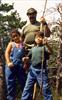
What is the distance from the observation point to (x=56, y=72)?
30.2 m

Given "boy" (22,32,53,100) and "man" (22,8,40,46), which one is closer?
"boy" (22,32,53,100)

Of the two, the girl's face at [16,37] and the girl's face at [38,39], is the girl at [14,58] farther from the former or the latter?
the girl's face at [38,39]

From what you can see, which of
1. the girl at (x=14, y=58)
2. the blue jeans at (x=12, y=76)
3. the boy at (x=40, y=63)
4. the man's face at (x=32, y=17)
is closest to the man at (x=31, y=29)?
the man's face at (x=32, y=17)

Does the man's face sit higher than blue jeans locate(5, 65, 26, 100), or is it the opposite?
the man's face

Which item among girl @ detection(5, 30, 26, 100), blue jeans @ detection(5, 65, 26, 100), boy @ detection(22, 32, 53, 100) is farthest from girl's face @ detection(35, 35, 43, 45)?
blue jeans @ detection(5, 65, 26, 100)

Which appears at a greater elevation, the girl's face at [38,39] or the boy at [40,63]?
the girl's face at [38,39]

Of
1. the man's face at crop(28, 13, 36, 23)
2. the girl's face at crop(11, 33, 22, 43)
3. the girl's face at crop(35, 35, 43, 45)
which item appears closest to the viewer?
the girl's face at crop(35, 35, 43, 45)

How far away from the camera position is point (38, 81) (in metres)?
8.20

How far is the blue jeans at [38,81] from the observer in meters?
8.14

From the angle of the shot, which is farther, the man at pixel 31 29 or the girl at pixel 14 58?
the man at pixel 31 29

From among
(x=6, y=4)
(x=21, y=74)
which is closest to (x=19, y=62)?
(x=21, y=74)

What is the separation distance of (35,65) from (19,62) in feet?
1.42

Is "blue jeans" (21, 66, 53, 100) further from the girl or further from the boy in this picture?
the girl

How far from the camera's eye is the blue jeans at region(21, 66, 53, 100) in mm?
8141
